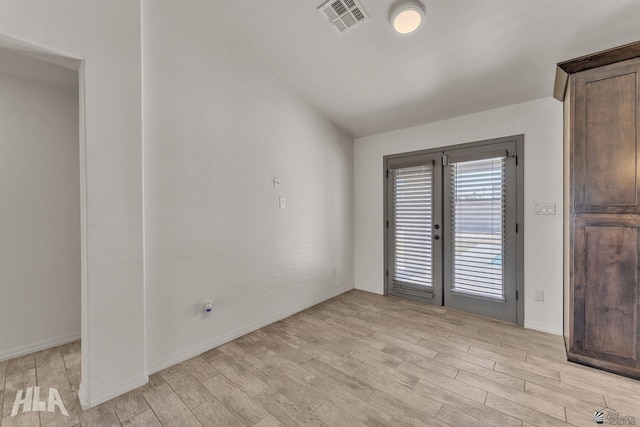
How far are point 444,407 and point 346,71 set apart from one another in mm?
2976

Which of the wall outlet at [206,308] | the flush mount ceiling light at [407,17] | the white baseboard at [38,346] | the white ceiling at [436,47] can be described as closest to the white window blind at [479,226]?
the white ceiling at [436,47]

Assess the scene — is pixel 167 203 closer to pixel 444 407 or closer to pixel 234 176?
pixel 234 176

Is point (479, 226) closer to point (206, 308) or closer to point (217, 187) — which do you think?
point (217, 187)

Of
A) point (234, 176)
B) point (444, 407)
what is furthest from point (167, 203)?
point (444, 407)

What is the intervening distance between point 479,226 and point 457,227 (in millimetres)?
237

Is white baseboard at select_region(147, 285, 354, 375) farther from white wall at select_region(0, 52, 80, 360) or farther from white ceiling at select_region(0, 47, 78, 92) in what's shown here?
white ceiling at select_region(0, 47, 78, 92)

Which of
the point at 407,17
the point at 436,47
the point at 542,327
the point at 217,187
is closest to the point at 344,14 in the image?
the point at 407,17

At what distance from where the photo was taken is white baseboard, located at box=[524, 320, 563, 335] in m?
2.66

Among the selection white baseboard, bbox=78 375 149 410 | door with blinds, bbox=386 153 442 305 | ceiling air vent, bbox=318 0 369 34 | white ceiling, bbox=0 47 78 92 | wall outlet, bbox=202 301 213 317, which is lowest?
white baseboard, bbox=78 375 149 410

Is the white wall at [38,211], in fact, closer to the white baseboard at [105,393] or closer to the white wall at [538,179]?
the white baseboard at [105,393]

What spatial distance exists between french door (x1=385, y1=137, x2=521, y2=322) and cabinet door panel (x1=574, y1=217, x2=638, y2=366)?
30.6 inches

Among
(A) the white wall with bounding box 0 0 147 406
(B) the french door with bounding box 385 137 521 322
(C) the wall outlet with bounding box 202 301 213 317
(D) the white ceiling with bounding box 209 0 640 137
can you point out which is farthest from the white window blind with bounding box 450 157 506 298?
(A) the white wall with bounding box 0 0 147 406

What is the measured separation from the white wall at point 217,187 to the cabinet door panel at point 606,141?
259cm

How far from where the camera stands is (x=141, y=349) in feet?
6.30
